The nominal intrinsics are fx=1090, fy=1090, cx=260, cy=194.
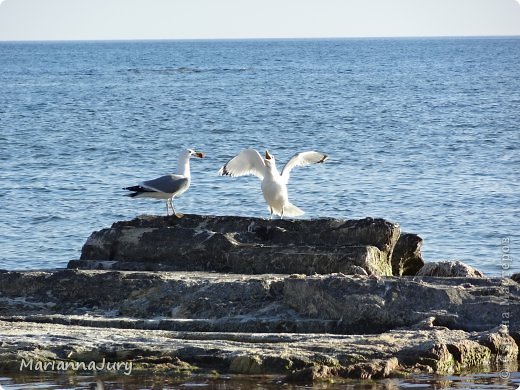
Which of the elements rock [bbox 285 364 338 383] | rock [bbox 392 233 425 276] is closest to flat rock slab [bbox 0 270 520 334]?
rock [bbox 285 364 338 383]

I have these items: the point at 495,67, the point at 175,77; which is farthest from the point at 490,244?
the point at 495,67

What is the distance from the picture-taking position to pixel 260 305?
9781mm

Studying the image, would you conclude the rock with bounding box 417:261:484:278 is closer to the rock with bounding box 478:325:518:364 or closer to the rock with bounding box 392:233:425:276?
the rock with bounding box 392:233:425:276

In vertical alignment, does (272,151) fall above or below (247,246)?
above

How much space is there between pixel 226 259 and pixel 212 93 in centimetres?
5201

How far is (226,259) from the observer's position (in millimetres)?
10945

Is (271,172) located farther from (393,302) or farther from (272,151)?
(272,151)

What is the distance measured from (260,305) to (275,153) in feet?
74.0

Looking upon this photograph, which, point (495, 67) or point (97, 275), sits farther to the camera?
point (495, 67)

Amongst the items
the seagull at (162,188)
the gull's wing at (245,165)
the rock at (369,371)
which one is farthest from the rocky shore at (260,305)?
the gull's wing at (245,165)

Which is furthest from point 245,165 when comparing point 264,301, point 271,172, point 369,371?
point 369,371

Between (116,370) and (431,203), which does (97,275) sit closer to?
(116,370)

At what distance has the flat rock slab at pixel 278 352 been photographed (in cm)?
841

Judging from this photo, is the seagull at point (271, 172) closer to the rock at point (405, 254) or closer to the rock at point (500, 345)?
the rock at point (405, 254)
